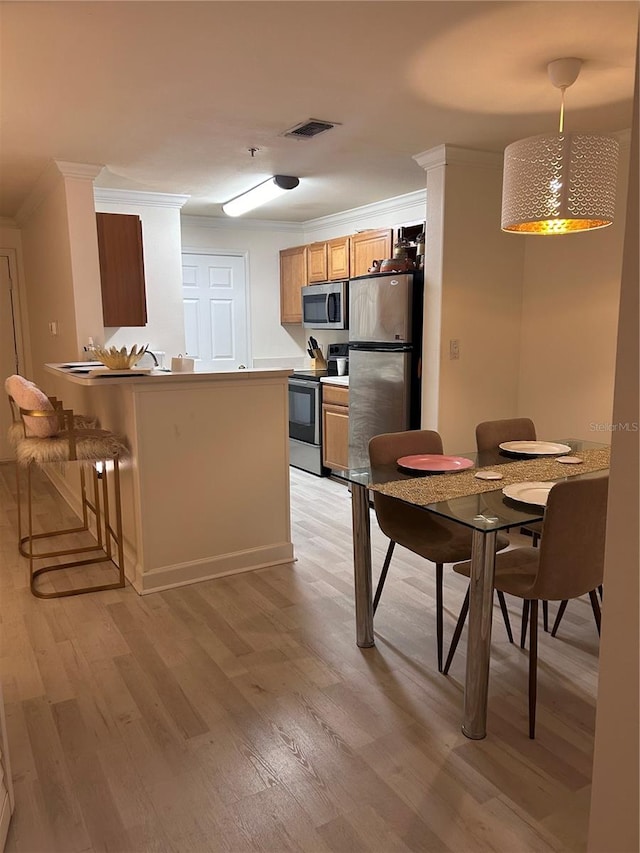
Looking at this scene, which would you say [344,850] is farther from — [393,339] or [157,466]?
[393,339]

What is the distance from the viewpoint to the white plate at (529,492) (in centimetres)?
208

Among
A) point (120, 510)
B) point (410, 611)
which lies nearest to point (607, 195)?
point (410, 611)

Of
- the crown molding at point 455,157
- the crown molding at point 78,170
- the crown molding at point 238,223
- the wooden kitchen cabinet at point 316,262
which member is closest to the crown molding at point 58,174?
the crown molding at point 78,170

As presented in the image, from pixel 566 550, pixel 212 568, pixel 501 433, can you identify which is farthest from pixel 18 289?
pixel 566 550

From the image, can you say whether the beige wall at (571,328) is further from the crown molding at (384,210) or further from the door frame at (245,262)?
the door frame at (245,262)

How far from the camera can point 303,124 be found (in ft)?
10.3

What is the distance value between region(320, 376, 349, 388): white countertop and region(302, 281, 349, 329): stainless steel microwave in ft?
1.49

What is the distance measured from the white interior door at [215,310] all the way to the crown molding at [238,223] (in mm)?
286

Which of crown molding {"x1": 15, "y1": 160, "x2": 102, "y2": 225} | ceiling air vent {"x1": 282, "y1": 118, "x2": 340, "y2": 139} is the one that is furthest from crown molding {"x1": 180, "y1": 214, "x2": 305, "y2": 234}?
ceiling air vent {"x1": 282, "y1": 118, "x2": 340, "y2": 139}

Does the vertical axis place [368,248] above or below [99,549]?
above

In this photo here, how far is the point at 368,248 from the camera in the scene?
16.8 feet

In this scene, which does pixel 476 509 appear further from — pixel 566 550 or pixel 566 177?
pixel 566 177

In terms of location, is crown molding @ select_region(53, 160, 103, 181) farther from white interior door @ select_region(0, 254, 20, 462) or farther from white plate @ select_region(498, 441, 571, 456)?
white plate @ select_region(498, 441, 571, 456)

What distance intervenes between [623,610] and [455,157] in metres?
3.33
